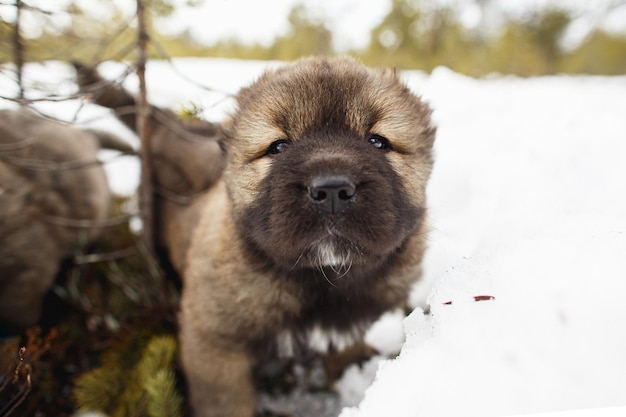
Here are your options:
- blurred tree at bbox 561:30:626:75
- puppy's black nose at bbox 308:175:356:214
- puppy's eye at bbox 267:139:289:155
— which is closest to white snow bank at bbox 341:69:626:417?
puppy's black nose at bbox 308:175:356:214

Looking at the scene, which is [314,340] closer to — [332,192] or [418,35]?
[332,192]

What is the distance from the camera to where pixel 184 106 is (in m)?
2.06

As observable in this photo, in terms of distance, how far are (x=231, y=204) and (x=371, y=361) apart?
4.33ft

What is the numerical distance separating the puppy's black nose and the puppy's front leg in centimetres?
94

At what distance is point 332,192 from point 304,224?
0.50 feet

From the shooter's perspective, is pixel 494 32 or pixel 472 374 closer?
pixel 472 374

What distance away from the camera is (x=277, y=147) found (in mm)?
1698

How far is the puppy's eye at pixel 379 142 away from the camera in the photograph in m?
1.71

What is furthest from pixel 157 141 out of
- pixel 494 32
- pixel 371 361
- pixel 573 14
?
pixel 573 14

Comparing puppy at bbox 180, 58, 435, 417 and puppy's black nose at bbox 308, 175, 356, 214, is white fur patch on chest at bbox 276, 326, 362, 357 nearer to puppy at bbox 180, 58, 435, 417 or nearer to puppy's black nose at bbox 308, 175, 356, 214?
puppy at bbox 180, 58, 435, 417

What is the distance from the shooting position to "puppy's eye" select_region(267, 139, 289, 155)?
167cm

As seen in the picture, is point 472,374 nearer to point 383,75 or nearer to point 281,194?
point 281,194

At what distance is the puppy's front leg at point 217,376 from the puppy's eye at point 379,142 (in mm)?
1122

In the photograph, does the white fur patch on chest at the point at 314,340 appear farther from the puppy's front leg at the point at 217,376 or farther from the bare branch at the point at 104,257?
the bare branch at the point at 104,257
